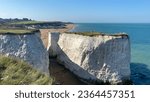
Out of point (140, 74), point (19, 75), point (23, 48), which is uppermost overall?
point (19, 75)

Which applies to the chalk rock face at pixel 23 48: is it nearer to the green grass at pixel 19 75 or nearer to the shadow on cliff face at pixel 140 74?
the shadow on cliff face at pixel 140 74

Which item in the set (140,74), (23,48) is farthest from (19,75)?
(140,74)

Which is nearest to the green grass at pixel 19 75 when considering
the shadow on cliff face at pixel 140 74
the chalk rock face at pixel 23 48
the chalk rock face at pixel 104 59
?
the chalk rock face at pixel 23 48

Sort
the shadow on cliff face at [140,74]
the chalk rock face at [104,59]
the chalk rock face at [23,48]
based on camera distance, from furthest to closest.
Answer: the shadow on cliff face at [140,74]
the chalk rock face at [104,59]
the chalk rock face at [23,48]

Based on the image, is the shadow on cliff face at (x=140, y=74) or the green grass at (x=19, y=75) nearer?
the green grass at (x=19, y=75)

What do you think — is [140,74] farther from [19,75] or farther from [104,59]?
[19,75]

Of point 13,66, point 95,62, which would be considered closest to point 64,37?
point 95,62
